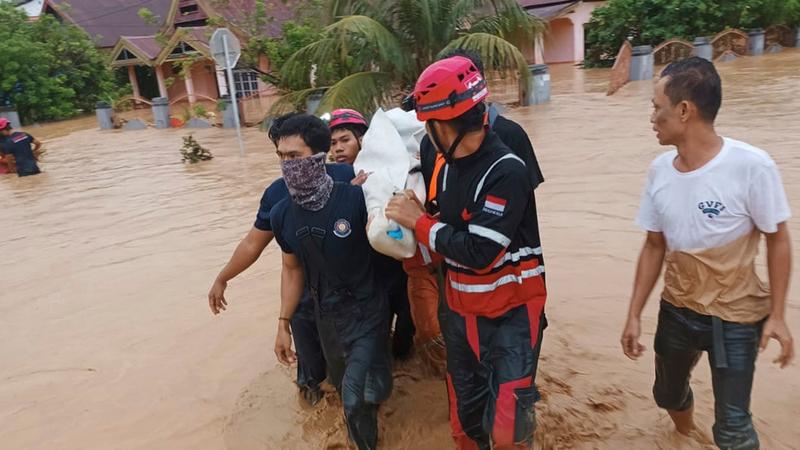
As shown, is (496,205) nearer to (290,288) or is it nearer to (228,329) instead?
(290,288)

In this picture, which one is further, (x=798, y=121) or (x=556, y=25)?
(x=556, y=25)

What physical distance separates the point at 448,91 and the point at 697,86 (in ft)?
2.91

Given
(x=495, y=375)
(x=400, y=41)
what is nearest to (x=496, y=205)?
(x=495, y=375)

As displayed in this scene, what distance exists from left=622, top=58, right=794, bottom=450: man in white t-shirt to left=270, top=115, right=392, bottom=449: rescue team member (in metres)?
1.29

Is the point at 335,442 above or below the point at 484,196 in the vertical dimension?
below

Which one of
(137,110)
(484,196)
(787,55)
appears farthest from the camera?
(137,110)

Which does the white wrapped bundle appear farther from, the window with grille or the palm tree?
the window with grille

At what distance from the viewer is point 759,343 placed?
2418mm

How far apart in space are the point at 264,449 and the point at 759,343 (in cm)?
255

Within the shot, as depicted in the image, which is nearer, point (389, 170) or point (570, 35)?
point (389, 170)

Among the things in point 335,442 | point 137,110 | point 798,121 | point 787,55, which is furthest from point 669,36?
point 335,442

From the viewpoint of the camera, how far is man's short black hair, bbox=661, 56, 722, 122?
229 centimetres

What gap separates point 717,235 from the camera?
2373mm

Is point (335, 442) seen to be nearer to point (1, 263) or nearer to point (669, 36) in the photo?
point (1, 263)
